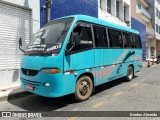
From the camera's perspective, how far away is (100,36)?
692 cm

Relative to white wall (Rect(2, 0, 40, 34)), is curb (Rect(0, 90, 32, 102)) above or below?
below

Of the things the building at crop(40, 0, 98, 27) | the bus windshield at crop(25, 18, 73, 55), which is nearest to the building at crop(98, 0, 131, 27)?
the building at crop(40, 0, 98, 27)

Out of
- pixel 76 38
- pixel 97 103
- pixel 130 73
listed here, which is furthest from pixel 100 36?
pixel 130 73

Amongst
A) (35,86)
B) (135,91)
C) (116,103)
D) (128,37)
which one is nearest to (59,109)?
(35,86)

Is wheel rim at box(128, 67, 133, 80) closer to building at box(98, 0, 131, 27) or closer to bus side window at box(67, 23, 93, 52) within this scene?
bus side window at box(67, 23, 93, 52)

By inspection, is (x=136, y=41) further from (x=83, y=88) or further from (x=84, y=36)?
(x=83, y=88)

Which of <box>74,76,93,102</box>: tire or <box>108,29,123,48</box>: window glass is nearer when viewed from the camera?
<box>74,76,93,102</box>: tire

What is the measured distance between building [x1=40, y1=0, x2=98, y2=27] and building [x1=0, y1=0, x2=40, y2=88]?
0.70 m

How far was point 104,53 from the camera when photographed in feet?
23.3

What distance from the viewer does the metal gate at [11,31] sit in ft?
26.8

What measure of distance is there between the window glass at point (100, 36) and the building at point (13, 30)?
4010 mm

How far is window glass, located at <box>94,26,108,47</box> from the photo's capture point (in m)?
6.68

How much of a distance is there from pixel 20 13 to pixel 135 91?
634cm

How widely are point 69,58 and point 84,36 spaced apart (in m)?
1.09
